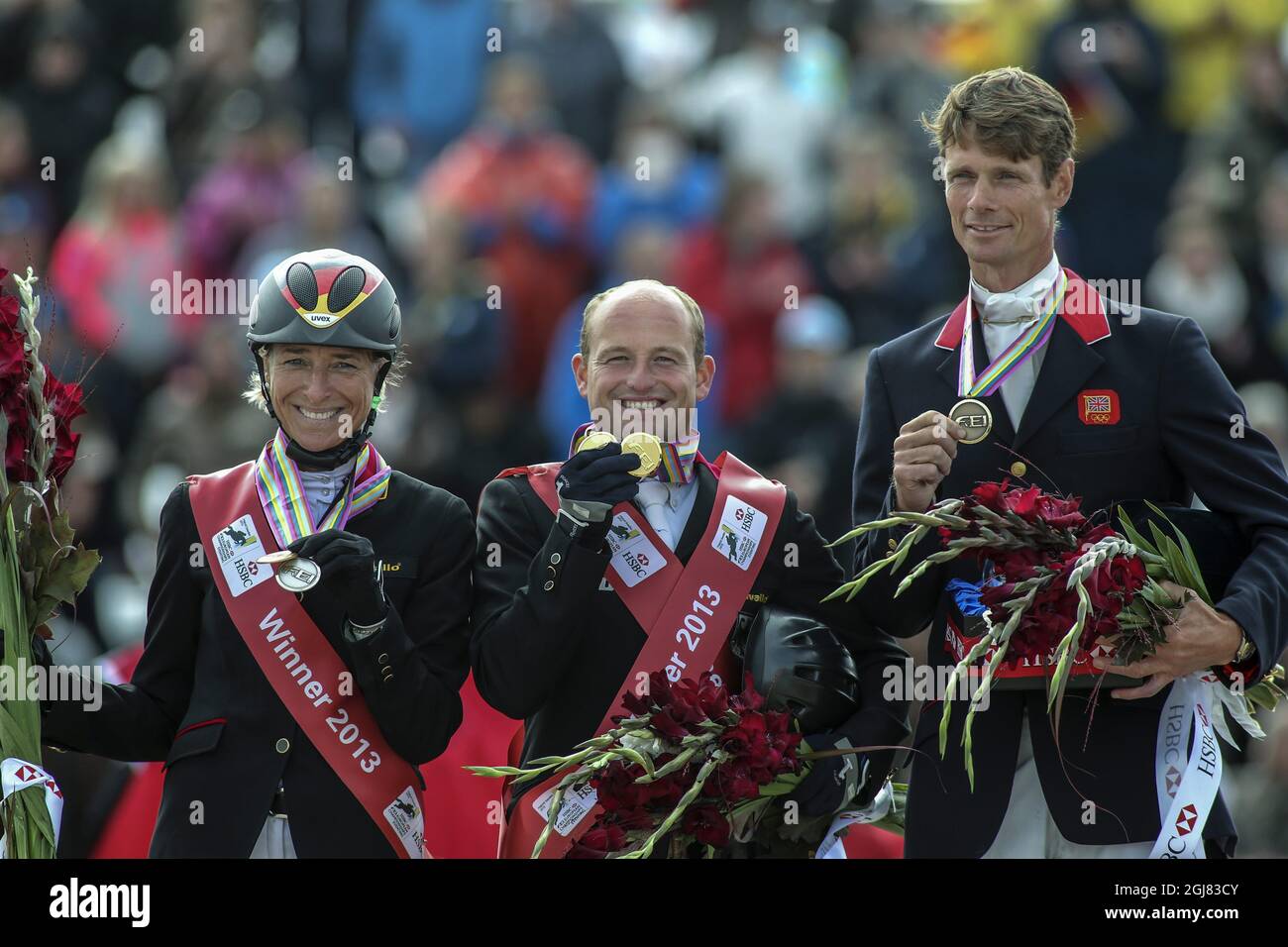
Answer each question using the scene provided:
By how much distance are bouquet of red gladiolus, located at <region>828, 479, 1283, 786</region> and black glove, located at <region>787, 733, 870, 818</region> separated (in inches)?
19.5

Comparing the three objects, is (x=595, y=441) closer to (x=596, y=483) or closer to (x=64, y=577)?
(x=596, y=483)

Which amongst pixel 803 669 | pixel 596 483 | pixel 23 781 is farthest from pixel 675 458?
pixel 23 781

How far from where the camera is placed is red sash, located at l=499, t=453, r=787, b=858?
5.54 metres

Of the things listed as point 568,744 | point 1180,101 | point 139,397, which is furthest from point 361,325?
point 1180,101

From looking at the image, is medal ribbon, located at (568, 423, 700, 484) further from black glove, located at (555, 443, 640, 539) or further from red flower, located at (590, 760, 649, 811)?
red flower, located at (590, 760, 649, 811)

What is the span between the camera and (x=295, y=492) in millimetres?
5598

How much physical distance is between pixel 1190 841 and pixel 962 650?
72 centimetres

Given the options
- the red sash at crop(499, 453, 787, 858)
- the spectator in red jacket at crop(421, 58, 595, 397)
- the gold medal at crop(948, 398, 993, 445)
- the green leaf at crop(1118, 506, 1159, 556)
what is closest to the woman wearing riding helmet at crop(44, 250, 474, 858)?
the red sash at crop(499, 453, 787, 858)

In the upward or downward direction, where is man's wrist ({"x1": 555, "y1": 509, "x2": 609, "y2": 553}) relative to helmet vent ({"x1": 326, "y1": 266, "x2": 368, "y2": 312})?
downward

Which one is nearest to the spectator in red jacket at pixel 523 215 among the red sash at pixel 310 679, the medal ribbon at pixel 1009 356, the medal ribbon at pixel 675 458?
the medal ribbon at pixel 675 458

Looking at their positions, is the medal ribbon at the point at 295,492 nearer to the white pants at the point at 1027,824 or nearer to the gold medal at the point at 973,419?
the gold medal at the point at 973,419

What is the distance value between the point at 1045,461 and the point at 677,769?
1251 millimetres
